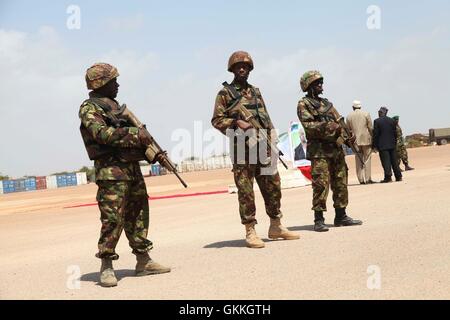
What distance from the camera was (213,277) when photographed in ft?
16.1

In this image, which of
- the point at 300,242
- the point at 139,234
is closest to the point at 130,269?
the point at 139,234

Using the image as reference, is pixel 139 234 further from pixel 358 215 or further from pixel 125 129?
pixel 358 215

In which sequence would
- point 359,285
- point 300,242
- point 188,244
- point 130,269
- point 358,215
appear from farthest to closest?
1. point 358,215
2. point 188,244
3. point 300,242
4. point 130,269
5. point 359,285

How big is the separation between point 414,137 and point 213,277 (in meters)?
78.1

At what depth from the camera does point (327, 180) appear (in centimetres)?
730

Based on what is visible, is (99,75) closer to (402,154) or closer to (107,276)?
(107,276)

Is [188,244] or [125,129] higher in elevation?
[125,129]

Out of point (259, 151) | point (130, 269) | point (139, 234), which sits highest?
point (259, 151)

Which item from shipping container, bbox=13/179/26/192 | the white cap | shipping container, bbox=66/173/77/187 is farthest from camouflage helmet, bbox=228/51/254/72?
shipping container, bbox=66/173/77/187

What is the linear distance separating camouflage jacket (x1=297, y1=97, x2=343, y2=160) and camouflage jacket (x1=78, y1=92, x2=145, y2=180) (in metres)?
2.69

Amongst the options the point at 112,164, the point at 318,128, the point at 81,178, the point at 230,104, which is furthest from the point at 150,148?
the point at 81,178

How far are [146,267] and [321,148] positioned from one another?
9.57 feet

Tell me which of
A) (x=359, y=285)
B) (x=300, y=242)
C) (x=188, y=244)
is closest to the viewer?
(x=359, y=285)

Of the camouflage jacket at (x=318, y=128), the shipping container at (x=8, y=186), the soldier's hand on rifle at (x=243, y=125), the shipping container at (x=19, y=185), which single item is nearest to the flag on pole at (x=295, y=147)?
the camouflage jacket at (x=318, y=128)
